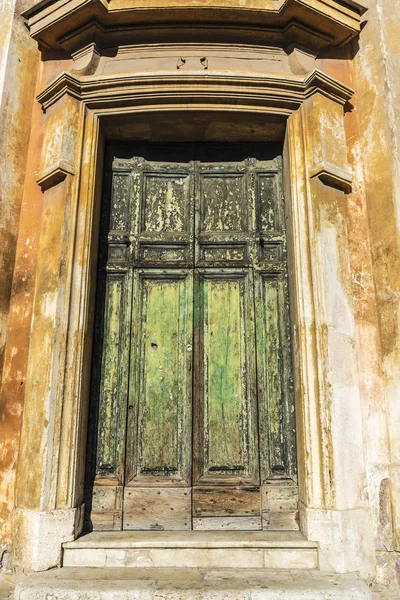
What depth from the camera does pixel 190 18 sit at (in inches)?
162

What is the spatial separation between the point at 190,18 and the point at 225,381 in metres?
2.92

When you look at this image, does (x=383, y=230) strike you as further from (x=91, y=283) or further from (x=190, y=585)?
(x=190, y=585)

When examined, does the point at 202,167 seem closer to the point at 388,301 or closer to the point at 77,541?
the point at 388,301

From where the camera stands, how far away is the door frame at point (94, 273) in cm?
331

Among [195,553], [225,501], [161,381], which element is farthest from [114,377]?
[195,553]

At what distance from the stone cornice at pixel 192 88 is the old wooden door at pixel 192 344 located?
1.41 ft

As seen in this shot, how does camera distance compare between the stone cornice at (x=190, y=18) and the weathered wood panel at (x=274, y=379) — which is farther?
the stone cornice at (x=190, y=18)

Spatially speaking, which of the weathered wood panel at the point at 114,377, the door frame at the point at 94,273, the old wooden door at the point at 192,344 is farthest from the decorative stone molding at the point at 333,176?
the weathered wood panel at the point at 114,377

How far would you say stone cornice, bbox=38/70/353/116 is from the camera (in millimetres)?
Result: 3947

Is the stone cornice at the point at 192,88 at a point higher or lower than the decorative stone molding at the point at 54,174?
higher

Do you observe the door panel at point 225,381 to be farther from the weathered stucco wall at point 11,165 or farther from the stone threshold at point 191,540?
the weathered stucco wall at point 11,165

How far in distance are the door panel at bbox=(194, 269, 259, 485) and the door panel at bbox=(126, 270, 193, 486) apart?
0.09 m

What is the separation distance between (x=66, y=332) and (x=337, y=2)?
3.41 metres

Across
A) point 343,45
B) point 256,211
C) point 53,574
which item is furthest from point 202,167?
point 53,574
